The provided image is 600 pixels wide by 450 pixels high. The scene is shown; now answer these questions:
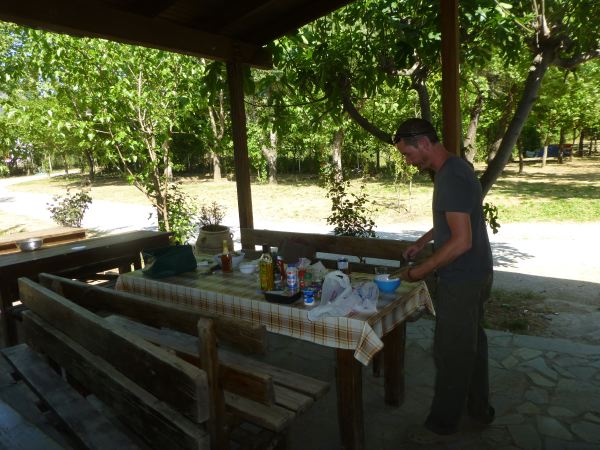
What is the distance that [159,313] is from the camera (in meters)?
2.27

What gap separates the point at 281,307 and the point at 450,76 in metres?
2.38

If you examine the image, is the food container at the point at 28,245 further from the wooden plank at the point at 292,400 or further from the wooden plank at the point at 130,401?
the wooden plank at the point at 292,400

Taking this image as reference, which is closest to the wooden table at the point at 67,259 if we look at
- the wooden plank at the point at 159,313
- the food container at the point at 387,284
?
the wooden plank at the point at 159,313

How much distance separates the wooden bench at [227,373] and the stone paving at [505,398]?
1.64 ft

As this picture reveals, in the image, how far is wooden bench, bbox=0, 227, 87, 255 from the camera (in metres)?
6.18

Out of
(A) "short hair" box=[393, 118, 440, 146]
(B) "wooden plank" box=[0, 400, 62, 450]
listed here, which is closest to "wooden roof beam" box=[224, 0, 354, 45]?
(A) "short hair" box=[393, 118, 440, 146]

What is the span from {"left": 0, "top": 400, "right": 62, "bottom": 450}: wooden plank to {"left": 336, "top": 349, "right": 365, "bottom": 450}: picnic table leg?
1.52 metres

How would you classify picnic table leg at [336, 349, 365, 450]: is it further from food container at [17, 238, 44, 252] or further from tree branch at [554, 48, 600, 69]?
tree branch at [554, 48, 600, 69]

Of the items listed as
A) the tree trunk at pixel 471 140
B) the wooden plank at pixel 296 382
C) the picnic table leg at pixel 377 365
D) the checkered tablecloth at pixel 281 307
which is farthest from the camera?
the tree trunk at pixel 471 140

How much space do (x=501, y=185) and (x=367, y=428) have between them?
62.4 ft

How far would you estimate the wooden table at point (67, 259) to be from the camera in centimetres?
439

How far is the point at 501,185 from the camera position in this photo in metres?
20.0

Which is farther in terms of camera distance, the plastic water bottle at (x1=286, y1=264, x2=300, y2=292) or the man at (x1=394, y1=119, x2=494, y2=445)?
the plastic water bottle at (x1=286, y1=264, x2=300, y2=292)

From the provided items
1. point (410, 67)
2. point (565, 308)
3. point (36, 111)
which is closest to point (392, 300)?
point (410, 67)
